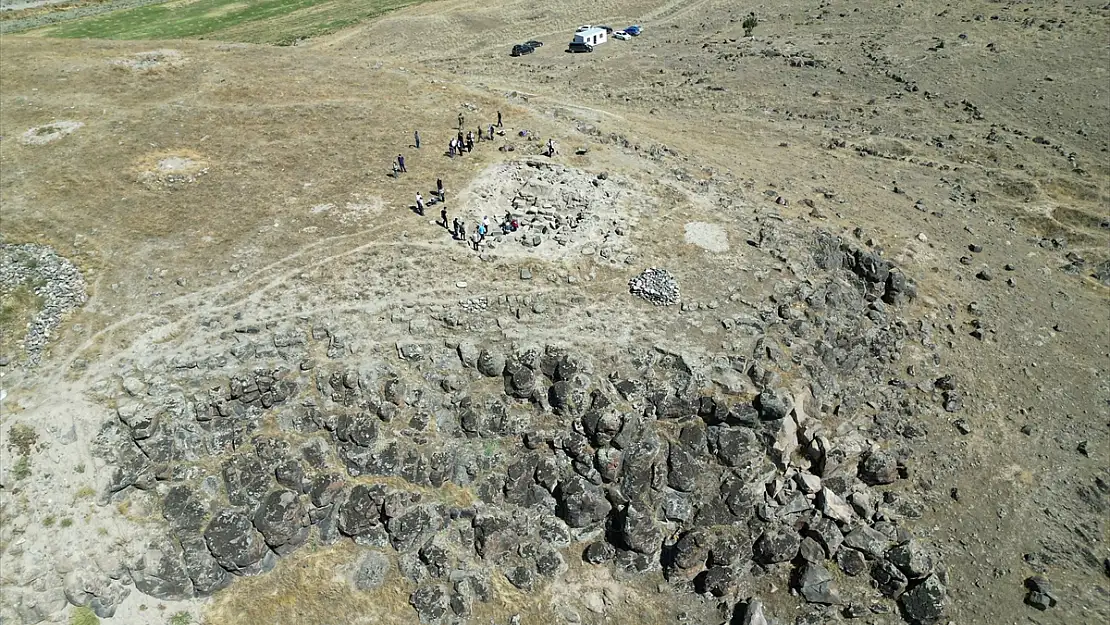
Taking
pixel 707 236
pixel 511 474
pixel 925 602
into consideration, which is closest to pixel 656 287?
pixel 707 236

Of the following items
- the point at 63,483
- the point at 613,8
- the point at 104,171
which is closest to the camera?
the point at 63,483

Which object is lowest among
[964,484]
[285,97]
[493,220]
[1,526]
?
[964,484]

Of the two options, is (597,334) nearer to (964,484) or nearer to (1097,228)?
(964,484)

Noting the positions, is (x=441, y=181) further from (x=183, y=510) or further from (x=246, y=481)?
(x=183, y=510)

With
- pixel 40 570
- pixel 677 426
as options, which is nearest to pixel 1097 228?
pixel 677 426

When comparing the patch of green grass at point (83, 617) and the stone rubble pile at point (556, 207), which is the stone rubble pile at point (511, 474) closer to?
the patch of green grass at point (83, 617)

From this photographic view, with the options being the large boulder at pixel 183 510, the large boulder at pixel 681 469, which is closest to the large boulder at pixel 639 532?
the large boulder at pixel 681 469
